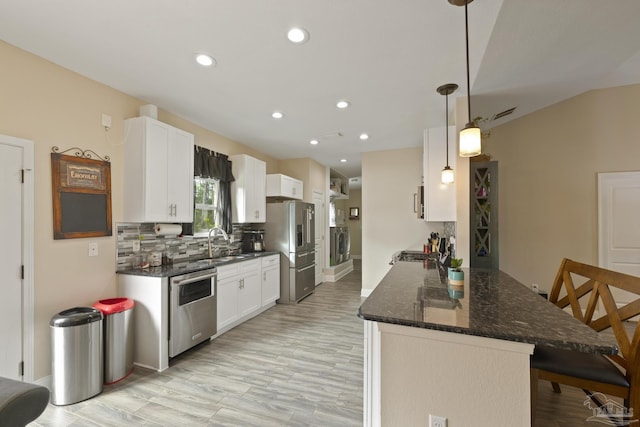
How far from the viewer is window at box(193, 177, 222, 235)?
150 inches

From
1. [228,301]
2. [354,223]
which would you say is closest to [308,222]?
[228,301]

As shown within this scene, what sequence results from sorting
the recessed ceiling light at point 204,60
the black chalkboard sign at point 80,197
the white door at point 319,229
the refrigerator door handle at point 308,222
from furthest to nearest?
the white door at point 319,229
the refrigerator door handle at point 308,222
the black chalkboard sign at point 80,197
the recessed ceiling light at point 204,60

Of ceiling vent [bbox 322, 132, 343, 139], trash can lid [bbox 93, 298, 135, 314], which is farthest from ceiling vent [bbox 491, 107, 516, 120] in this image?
trash can lid [bbox 93, 298, 135, 314]

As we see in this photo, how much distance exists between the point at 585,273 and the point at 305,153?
445 cm

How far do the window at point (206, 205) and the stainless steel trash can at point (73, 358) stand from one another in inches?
67.5

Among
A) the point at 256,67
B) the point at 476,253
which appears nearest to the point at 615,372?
the point at 476,253

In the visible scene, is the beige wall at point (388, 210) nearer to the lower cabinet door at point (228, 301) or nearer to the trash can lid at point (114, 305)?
the lower cabinet door at point (228, 301)

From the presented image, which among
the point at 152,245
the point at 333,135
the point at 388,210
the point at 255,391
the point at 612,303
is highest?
the point at 333,135

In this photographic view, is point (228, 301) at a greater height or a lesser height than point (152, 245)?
lesser

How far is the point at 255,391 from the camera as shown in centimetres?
223

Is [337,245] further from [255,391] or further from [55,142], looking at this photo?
[55,142]

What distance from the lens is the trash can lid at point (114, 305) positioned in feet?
7.68

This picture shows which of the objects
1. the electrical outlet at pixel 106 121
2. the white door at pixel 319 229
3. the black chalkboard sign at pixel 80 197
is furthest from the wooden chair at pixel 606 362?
the white door at pixel 319 229

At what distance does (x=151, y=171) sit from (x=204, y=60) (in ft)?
4.23
